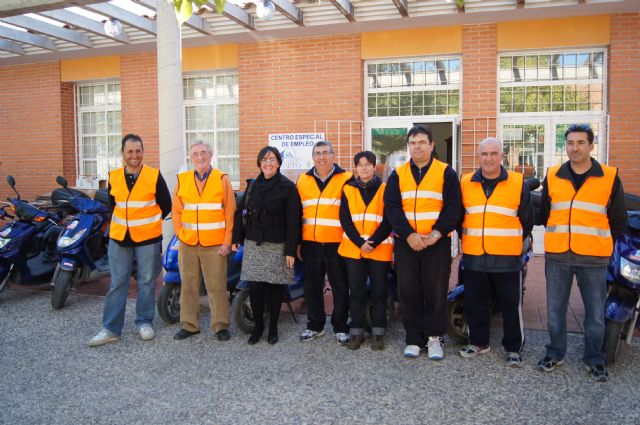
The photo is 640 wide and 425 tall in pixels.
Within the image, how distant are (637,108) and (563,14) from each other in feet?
6.01

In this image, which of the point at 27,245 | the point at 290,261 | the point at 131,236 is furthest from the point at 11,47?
the point at 290,261

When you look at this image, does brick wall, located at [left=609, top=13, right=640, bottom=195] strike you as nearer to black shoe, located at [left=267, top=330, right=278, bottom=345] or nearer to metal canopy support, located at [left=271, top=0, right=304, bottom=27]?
metal canopy support, located at [left=271, top=0, right=304, bottom=27]

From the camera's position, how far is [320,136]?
9523 millimetres

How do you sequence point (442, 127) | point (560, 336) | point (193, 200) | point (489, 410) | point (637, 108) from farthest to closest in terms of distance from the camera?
point (442, 127) < point (637, 108) < point (193, 200) < point (560, 336) < point (489, 410)

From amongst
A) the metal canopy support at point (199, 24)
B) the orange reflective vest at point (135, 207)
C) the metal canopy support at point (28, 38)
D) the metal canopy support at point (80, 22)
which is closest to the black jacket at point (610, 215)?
the orange reflective vest at point (135, 207)

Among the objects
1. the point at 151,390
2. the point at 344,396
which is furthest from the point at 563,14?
the point at 151,390

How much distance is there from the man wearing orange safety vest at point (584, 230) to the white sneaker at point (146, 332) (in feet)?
10.5

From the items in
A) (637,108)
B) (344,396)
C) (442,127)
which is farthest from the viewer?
(442,127)

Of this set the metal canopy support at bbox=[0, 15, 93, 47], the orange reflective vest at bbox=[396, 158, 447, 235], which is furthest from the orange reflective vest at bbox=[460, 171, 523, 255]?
the metal canopy support at bbox=[0, 15, 93, 47]

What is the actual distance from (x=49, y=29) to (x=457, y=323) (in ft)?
28.3

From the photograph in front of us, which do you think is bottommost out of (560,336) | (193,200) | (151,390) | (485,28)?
(151,390)

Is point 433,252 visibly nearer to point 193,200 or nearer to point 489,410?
point 489,410

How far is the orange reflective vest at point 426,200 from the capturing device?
411cm

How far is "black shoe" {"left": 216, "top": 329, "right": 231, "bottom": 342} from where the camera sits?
15.5ft
